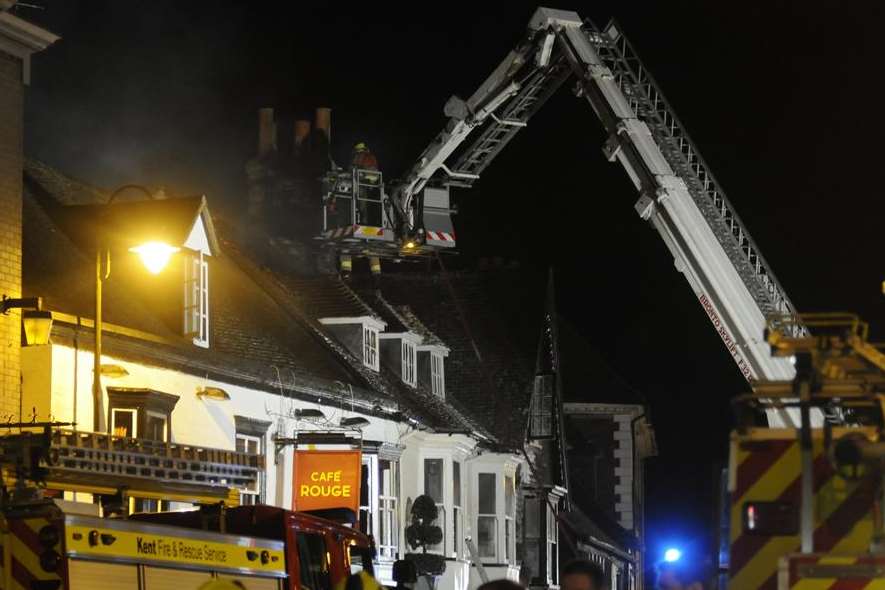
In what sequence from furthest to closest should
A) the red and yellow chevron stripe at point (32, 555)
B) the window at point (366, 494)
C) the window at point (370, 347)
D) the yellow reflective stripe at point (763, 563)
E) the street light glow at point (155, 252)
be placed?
the window at point (370, 347), the window at point (366, 494), the street light glow at point (155, 252), the red and yellow chevron stripe at point (32, 555), the yellow reflective stripe at point (763, 563)

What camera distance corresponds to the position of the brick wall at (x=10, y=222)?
20.2 m

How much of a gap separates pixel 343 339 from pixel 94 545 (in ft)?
70.7

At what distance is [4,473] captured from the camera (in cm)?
1326

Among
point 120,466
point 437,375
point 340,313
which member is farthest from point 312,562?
point 437,375

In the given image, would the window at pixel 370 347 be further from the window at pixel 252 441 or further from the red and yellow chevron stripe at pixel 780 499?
the red and yellow chevron stripe at pixel 780 499

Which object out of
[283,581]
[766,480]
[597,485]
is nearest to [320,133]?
[597,485]

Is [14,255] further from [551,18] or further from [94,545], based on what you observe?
[551,18]

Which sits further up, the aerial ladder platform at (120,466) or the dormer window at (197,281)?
the dormer window at (197,281)

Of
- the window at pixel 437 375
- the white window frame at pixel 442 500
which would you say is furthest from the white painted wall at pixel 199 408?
the window at pixel 437 375

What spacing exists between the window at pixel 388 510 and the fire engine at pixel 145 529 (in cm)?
1467

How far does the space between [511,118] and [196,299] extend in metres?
12.3

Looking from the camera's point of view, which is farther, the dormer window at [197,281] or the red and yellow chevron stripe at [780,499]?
the dormer window at [197,281]

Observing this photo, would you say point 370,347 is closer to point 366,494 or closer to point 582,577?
point 366,494

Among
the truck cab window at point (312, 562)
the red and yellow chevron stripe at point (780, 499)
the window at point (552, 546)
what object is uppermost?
the red and yellow chevron stripe at point (780, 499)
